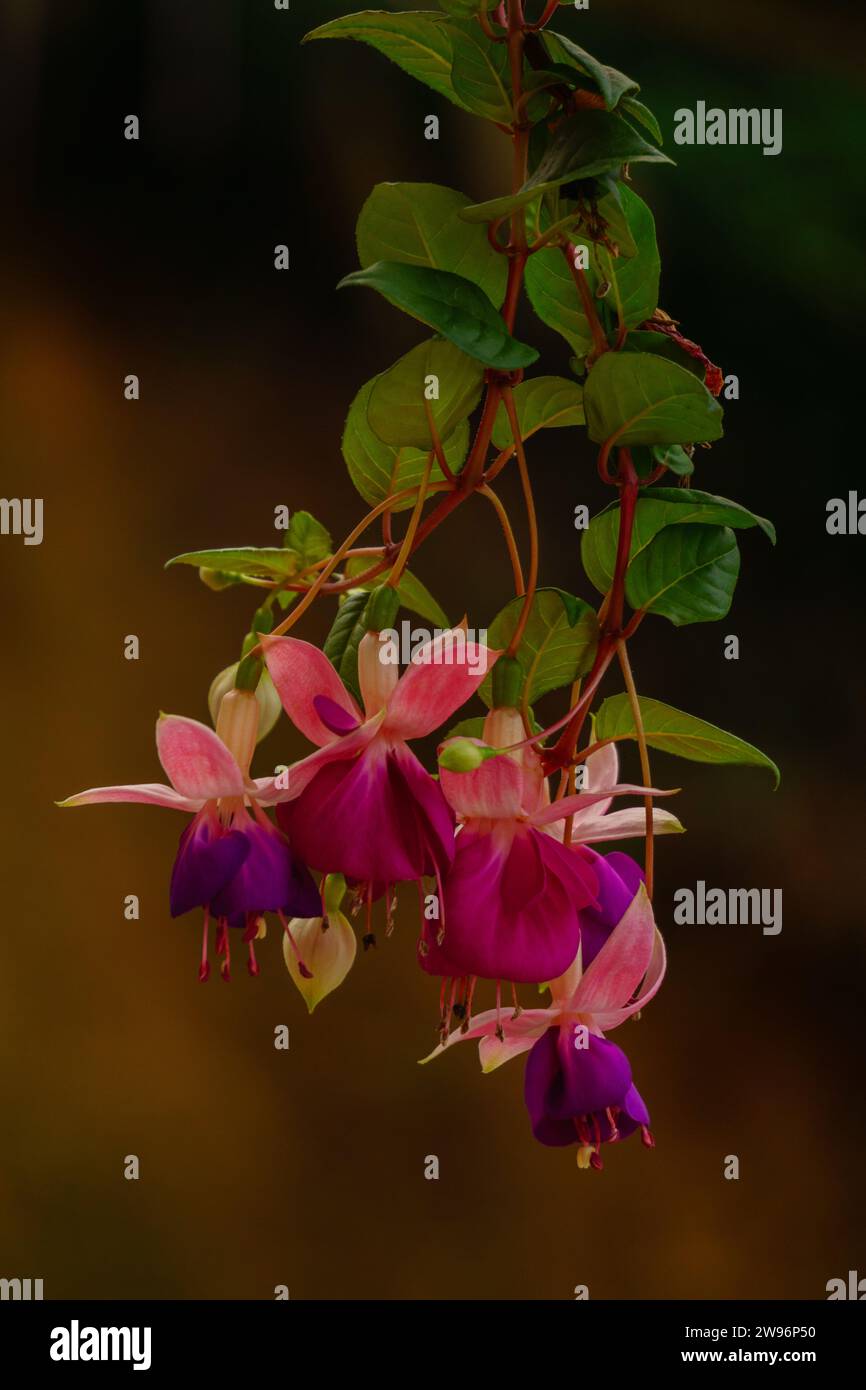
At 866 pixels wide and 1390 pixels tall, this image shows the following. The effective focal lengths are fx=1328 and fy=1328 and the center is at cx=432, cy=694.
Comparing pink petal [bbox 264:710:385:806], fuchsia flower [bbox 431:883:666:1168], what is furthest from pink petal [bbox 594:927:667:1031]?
pink petal [bbox 264:710:385:806]

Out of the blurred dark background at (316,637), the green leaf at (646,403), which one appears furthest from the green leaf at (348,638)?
the blurred dark background at (316,637)

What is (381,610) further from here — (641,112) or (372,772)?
(641,112)

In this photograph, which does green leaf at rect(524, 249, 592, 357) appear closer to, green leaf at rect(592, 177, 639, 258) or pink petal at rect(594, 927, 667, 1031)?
green leaf at rect(592, 177, 639, 258)

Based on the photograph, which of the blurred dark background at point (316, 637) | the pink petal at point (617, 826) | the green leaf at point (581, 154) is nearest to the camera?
the green leaf at point (581, 154)

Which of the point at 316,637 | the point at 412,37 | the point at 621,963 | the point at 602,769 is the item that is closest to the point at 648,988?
the point at 621,963

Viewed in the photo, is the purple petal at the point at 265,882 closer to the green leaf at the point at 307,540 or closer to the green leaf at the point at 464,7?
the green leaf at the point at 307,540

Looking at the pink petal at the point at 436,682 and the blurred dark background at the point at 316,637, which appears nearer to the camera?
the pink petal at the point at 436,682

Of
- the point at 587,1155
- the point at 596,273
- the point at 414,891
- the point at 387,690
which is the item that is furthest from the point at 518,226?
the point at 414,891

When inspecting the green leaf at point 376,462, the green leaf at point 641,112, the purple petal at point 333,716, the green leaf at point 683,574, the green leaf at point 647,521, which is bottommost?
the purple petal at point 333,716
